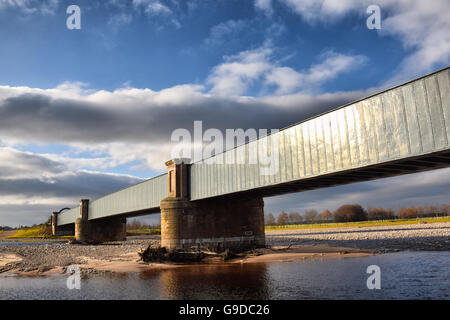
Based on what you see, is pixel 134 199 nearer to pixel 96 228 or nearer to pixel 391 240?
pixel 96 228

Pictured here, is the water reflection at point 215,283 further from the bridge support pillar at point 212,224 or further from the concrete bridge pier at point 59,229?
the concrete bridge pier at point 59,229

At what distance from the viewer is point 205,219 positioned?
99.1 ft

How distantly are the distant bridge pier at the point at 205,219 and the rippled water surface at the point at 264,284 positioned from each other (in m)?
7.34

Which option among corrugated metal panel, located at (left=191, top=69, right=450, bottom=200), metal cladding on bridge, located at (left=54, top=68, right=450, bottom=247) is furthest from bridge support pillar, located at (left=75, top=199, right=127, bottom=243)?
corrugated metal panel, located at (left=191, top=69, right=450, bottom=200)

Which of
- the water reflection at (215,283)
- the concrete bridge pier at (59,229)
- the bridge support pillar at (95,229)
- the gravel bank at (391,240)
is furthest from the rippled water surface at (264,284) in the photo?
the concrete bridge pier at (59,229)

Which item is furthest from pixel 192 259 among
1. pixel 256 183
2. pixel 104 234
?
pixel 104 234

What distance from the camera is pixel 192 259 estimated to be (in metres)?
26.9

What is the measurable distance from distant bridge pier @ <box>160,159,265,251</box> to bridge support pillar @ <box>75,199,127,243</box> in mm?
39197

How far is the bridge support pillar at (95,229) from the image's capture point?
63.8 metres

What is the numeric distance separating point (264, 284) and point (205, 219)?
14849 mm

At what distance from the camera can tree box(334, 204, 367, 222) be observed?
13600cm

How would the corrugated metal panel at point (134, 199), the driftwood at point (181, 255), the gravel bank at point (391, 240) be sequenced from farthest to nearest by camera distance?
the corrugated metal panel at point (134, 199), the gravel bank at point (391, 240), the driftwood at point (181, 255)

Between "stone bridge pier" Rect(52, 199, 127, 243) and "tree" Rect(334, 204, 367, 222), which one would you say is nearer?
"stone bridge pier" Rect(52, 199, 127, 243)

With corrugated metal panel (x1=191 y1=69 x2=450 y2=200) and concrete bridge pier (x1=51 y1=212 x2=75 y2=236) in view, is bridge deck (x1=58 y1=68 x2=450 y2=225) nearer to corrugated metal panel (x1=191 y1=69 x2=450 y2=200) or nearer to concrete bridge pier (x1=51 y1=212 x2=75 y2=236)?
corrugated metal panel (x1=191 y1=69 x2=450 y2=200)
